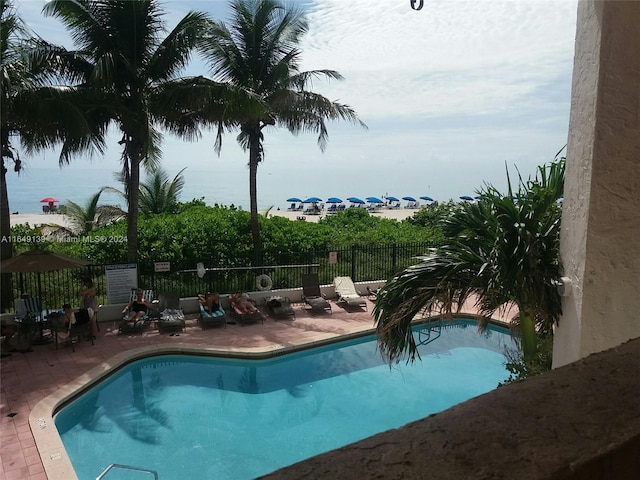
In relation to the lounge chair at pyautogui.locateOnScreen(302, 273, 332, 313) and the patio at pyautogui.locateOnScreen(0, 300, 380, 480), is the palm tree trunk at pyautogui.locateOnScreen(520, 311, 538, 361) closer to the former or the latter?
the patio at pyautogui.locateOnScreen(0, 300, 380, 480)

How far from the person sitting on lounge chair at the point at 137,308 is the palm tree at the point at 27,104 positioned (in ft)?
9.87

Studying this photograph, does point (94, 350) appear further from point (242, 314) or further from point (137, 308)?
point (242, 314)

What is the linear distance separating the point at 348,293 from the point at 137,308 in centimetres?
632

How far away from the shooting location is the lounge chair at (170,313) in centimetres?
1229

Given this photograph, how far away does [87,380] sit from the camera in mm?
9305

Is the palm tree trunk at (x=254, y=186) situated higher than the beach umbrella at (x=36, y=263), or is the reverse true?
the palm tree trunk at (x=254, y=186)

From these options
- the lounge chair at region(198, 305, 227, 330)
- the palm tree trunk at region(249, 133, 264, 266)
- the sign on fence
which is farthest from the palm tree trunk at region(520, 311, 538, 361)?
the palm tree trunk at region(249, 133, 264, 266)

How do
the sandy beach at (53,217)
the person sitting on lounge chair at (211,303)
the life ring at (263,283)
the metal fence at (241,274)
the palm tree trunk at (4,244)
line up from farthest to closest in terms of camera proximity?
the sandy beach at (53,217) < the life ring at (263,283) < the metal fence at (241,274) < the person sitting on lounge chair at (211,303) < the palm tree trunk at (4,244)

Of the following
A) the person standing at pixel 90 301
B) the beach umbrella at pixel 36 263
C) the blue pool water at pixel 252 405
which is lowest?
the blue pool water at pixel 252 405

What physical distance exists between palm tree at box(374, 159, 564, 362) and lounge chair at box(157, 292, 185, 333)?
24.5 feet

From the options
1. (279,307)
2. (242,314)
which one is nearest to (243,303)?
(242,314)

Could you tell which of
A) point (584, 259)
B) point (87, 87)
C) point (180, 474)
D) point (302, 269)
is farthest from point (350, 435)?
point (87, 87)

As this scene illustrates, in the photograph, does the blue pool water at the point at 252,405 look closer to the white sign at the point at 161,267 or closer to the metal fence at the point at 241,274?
the metal fence at the point at 241,274

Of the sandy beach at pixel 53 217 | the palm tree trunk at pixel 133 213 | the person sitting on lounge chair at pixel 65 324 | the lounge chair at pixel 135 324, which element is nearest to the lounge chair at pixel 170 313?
the lounge chair at pixel 135 324
